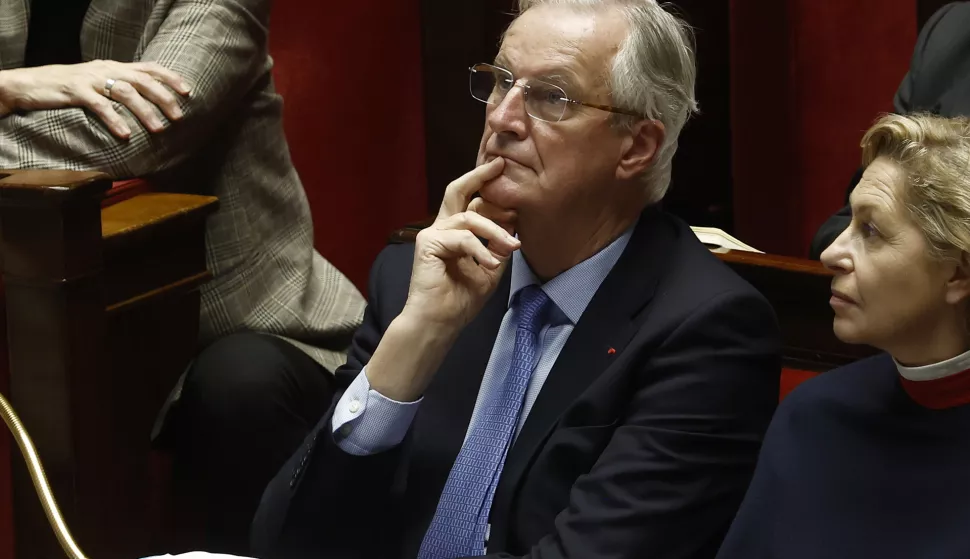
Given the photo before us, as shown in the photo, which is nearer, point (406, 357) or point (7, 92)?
point (406, 357)

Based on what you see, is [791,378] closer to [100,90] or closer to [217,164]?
[217,164]

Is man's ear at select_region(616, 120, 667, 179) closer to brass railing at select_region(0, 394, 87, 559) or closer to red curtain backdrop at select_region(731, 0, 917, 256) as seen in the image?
brass railing at select_region(0, 394, 87, 559)

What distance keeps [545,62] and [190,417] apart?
2.58 ft

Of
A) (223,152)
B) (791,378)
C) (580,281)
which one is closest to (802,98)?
(791,378)

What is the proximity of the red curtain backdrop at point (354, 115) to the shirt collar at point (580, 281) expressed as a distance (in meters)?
1.33

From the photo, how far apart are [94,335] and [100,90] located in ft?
1.18

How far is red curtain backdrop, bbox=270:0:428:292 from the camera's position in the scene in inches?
110

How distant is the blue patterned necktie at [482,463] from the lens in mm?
1529

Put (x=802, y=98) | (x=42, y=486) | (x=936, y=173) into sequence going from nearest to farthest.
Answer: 1. (x=936, y=173)
2. (x=42, y=486)
3. (x=802, y=98)

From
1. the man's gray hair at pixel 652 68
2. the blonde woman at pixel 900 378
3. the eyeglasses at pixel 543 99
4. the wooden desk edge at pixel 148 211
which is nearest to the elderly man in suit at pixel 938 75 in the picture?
the man's gray hair at pixel 652 68

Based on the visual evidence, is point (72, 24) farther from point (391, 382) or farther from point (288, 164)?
point (391, 382)

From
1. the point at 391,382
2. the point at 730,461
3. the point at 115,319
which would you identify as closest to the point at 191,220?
the point at 115,319

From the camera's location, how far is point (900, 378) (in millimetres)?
1271

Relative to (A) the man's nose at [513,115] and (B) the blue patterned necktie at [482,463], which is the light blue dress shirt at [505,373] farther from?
(A) the man's nose at [513,115]
